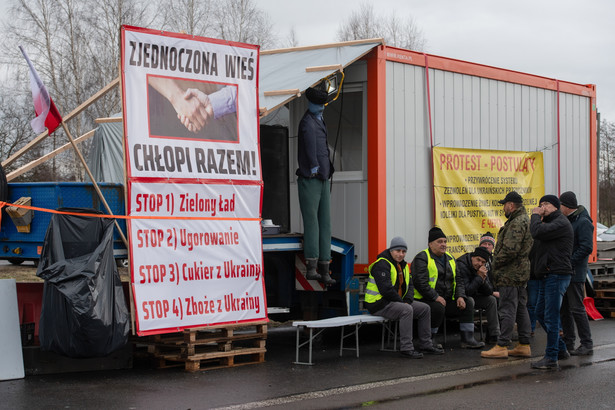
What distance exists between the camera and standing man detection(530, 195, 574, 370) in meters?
8.59

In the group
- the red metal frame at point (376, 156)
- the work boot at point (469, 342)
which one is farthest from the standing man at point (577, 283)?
the red metal frame at point (376, 156)

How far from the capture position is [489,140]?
11969mm

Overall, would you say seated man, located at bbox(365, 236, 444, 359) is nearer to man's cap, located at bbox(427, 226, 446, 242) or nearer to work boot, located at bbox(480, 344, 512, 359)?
work boot, located at bbox(480, 344, 512, 359)

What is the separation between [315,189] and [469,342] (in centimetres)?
274

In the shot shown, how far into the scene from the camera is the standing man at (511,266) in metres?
9.18

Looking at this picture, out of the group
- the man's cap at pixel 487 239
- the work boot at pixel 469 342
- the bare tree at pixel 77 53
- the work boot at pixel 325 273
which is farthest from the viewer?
Result: the bare tree at pixel 77 53

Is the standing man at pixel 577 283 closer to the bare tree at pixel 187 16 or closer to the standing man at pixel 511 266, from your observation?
the standing man at pixel 511 266

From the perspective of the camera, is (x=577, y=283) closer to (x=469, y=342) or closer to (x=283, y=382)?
(x=469, y=342)

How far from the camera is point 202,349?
898 cm

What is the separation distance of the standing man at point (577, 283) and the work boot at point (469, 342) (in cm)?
113

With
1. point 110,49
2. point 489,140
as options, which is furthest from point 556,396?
point 110,49

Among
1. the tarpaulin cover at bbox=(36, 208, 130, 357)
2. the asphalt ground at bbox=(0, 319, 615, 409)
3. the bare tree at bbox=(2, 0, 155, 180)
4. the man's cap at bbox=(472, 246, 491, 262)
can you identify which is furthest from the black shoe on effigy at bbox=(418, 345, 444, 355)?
the bare tree at bbox=(2, 0, 155, 180)

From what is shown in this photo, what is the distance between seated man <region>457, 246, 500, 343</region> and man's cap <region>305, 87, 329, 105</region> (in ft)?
9.18

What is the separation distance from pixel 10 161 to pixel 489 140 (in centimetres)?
655
